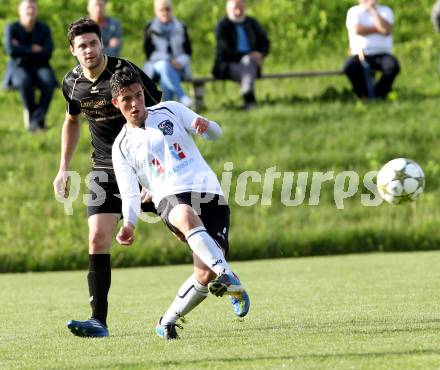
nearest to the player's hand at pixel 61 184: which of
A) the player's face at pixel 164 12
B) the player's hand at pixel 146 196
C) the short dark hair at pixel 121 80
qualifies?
the player's hand at pixel 146 196

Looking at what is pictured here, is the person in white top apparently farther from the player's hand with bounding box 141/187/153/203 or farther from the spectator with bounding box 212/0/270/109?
the player's hand with bounding box 141/187/153/203

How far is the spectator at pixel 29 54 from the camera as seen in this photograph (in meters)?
16.7

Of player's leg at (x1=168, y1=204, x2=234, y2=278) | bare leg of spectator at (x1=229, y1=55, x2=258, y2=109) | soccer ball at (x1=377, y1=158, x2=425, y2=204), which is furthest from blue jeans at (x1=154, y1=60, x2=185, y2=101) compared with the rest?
player's leg at (x1=168, y1=204, x2=234, y2=278)

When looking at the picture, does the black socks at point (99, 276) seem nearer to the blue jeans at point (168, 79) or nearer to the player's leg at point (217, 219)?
the player's leg at point (217, 219)

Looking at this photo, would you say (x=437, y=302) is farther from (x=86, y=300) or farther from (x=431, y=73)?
(x=431, y=73)

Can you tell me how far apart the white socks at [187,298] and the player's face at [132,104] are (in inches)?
41.0

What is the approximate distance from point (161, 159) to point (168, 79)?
32.5 feet

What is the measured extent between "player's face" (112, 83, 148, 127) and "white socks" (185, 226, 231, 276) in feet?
2.70

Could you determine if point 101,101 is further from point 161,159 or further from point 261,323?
point 261,323

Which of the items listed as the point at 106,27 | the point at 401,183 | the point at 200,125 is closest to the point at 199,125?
the point at 200,125

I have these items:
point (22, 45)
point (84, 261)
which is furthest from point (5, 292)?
point (22, 45)

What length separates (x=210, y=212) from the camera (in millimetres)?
6891

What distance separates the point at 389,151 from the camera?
691 inches

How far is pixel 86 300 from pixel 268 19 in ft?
44.8
